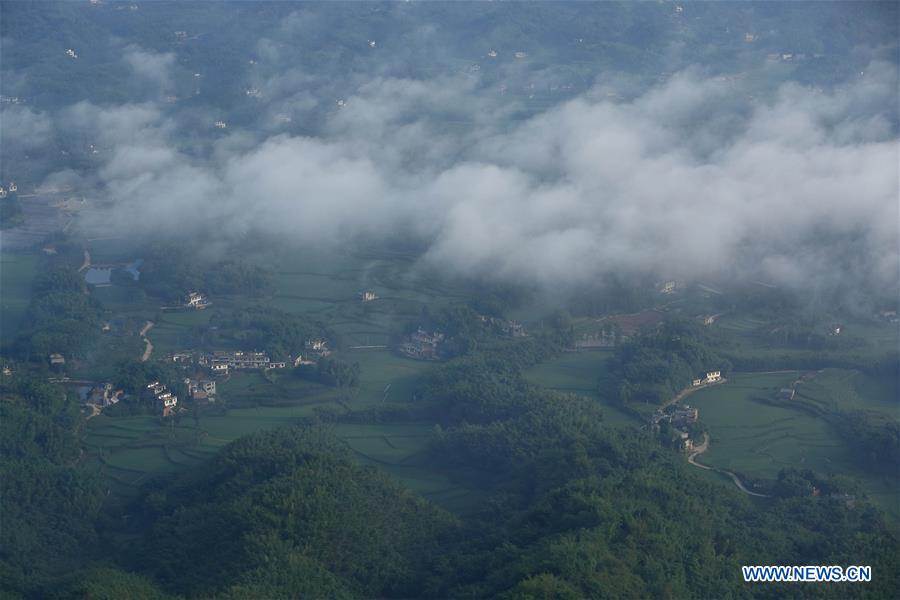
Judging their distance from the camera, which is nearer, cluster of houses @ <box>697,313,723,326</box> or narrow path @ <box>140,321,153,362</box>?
narrow path @ <box>140,321,153,362</box>

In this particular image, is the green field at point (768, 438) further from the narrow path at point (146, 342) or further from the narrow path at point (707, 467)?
the narrow path at point (146, 342)

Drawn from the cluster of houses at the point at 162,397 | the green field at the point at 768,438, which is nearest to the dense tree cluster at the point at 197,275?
the cluster of houses at the point at 162,397

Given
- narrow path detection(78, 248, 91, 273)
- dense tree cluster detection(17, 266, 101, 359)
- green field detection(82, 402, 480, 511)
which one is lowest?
green field detection(82, 402, 480, 511)

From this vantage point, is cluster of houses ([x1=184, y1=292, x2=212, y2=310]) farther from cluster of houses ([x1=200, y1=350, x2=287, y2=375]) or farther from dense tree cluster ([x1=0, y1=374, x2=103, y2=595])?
dense tree cluster ([x1=0, y1=374, x2=103, y2=595])

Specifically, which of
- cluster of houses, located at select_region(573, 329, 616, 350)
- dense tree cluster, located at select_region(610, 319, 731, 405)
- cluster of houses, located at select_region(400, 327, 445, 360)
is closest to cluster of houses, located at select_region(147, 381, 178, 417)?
cluster of houses, located at select_region(400, 327, 445, 360)

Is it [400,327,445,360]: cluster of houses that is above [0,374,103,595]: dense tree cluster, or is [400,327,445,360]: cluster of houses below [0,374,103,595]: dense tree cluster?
above

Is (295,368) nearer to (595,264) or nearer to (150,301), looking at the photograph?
(150,301)
